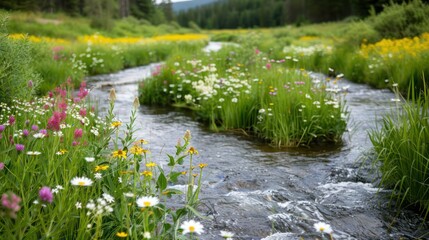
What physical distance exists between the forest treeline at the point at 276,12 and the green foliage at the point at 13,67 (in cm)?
1279

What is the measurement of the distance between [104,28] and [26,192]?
32.1m

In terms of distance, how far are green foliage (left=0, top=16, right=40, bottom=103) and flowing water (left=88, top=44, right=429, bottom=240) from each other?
31.9 inches

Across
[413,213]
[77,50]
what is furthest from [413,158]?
[77,50]

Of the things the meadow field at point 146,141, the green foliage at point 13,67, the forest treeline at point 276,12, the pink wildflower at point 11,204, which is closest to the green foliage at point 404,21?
the meadow field at point 146,141

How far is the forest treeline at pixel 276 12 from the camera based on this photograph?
39256mm

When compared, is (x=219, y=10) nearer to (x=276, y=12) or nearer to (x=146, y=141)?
(x=276, y=12)

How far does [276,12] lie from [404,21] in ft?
261

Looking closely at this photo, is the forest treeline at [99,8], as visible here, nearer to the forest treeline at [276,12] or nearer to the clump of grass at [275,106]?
the forest treeline at [276,12]

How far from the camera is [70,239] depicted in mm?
2203

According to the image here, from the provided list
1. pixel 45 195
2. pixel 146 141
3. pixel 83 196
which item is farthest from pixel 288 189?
pixel 45 195

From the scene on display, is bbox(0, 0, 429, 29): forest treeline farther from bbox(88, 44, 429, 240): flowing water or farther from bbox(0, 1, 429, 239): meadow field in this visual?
bbox(88, 44, 429, 240): flowing water

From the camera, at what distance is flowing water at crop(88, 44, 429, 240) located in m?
3.17

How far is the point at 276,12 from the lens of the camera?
293 feet

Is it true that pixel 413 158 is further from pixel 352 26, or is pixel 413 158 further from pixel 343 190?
pixel 352 26
